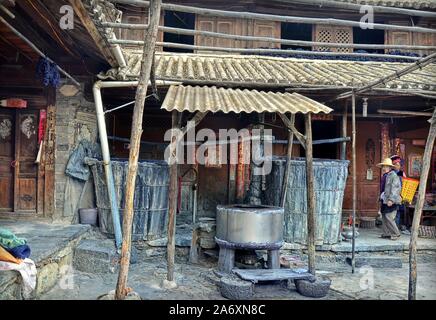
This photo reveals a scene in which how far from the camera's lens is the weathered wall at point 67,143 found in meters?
7.59

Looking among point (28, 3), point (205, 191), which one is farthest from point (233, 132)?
point (28, 3)

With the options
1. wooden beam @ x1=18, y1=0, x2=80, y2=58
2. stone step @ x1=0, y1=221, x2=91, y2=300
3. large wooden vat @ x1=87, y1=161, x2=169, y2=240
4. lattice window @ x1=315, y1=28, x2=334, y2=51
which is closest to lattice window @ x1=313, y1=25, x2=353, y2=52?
lattice window @ x1=315, y1=28, x2=334, y2=51

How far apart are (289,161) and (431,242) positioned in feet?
13.5

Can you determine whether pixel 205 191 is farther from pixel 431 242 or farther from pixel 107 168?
pixel 431 242

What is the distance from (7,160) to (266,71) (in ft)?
20.3

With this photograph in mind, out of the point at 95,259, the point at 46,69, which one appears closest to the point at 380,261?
the point at 95,259

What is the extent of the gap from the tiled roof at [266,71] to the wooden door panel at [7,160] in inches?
97.1

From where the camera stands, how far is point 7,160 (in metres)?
7.83

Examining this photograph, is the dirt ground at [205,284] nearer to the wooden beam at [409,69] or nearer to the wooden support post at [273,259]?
the wooden support post at [273,259]

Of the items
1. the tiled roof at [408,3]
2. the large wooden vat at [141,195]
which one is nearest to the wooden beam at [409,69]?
the large wooden vat at [141,195]

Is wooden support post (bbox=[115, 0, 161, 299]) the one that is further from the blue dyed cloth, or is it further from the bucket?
the bucket

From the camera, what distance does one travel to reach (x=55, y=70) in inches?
263

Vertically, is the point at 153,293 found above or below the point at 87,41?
below

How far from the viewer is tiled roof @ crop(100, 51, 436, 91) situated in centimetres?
759
